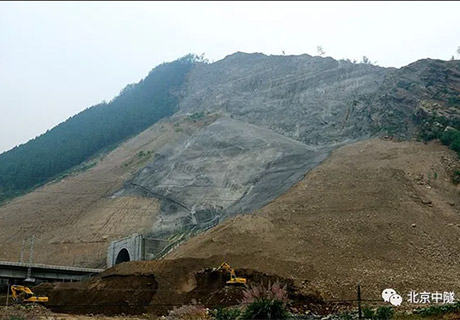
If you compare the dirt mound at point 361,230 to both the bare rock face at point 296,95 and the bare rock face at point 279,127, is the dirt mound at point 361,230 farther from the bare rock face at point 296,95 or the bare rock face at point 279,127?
the bare rock face at point 296,95

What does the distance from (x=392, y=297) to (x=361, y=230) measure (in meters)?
7.85

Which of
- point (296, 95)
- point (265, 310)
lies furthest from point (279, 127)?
point (265, 310)

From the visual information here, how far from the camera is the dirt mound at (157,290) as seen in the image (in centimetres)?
2359

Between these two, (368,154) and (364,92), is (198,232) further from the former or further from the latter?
(364,92)

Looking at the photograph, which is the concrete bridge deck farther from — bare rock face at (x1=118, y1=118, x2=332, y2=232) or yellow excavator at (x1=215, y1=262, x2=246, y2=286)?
yellow excavator at (x1=215, y1=262, x2=246, y2=286)

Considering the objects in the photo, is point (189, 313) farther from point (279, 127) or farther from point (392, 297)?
point (279, 127)

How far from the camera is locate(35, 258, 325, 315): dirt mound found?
23594 mm

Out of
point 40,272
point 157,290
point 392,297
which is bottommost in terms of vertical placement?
point 40,272

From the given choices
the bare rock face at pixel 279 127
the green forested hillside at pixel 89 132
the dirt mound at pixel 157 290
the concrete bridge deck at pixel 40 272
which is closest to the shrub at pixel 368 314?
the dirt mound at pixel 157 290

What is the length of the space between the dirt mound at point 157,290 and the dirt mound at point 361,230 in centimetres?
165

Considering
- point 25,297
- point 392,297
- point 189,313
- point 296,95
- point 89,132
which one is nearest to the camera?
point 189,313

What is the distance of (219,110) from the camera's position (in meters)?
69.2

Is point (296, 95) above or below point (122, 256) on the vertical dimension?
above

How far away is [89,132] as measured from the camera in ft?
267
